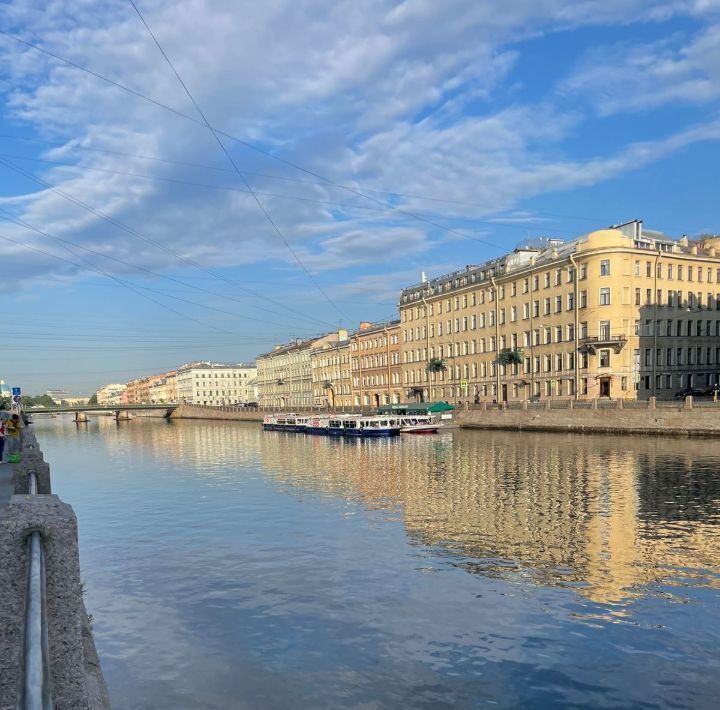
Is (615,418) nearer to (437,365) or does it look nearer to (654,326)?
(654,326)

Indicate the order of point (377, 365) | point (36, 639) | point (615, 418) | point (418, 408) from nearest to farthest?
point (36, 639)
point (615, 418)
point (418, 408)
point (377, 365)

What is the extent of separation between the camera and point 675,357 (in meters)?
65.6

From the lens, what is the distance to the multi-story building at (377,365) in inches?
4058

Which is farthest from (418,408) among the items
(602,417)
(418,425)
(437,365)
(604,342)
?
(602,417)

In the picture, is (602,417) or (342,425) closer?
(602,417)

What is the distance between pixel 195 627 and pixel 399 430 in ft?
185

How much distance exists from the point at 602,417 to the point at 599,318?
45.4 feet

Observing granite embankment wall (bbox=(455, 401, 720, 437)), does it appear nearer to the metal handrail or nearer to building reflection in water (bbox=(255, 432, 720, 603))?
building reflection in water (bbox=(255, 432, 720, 603))

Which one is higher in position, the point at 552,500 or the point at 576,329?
the point at 576,329

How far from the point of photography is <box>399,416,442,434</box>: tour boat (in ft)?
218

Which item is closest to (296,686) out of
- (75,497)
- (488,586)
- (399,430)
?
(488,586)

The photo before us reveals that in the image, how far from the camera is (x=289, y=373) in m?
147

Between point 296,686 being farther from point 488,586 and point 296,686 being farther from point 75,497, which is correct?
point 75,497

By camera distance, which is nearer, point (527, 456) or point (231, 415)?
point (527, 456)
